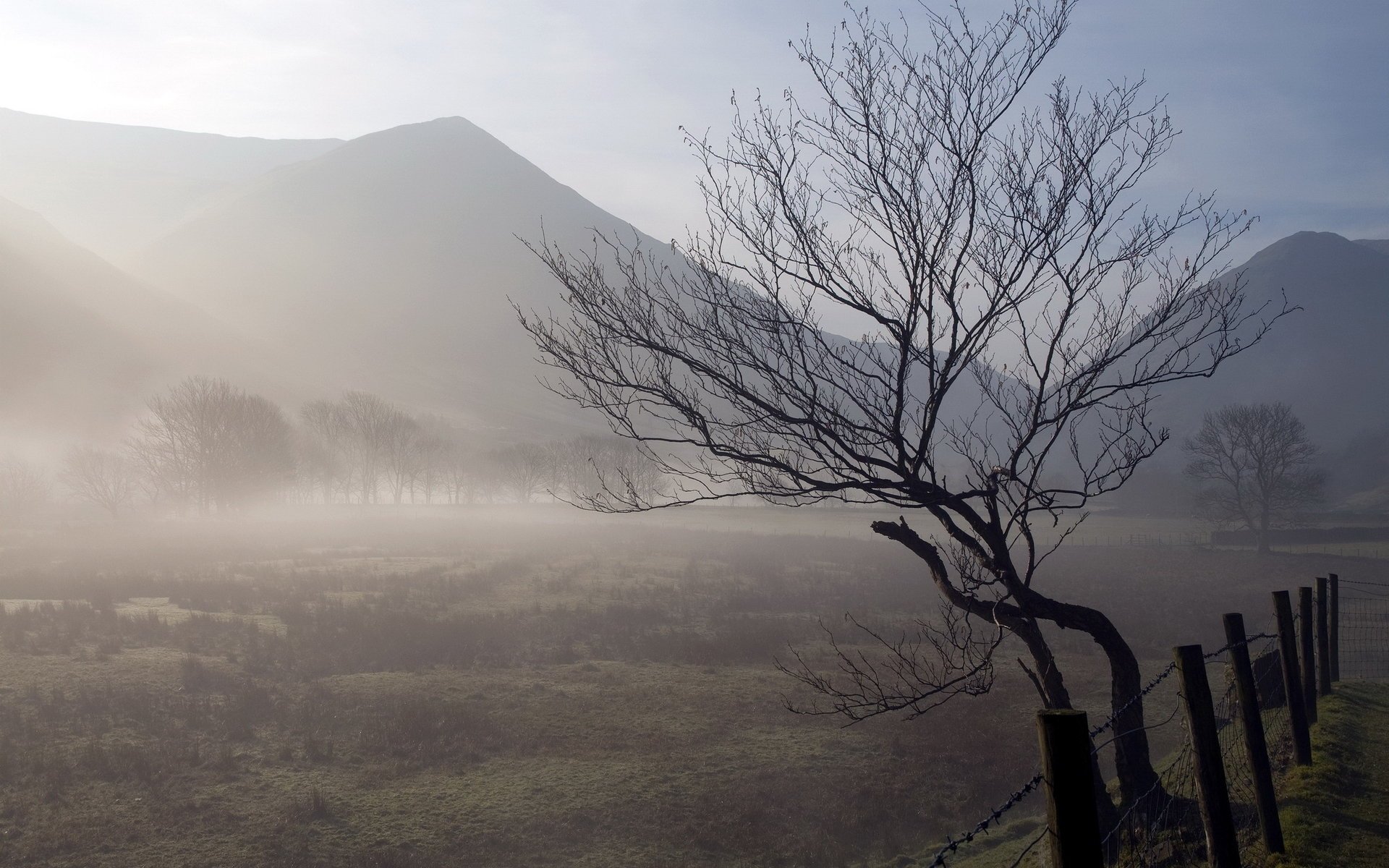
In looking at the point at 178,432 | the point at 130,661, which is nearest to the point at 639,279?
the point at 130,661

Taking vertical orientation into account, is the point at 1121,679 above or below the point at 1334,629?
above

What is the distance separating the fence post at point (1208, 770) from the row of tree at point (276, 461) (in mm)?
42163

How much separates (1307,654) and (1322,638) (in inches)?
84.6

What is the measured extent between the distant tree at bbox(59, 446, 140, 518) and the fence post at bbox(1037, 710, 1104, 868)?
7975 cm

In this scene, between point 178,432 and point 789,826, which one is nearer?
point 789,826

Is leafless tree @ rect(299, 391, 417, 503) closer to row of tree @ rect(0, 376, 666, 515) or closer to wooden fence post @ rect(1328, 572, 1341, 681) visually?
row of tree @ rect(0, 376, 666, 515)

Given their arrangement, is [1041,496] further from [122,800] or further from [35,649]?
[35,649]

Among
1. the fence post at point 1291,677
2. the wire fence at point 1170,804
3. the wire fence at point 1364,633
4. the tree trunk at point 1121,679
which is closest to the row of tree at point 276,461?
the wire fence at point 1364,633

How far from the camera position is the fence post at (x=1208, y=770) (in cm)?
502

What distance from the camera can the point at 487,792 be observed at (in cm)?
1532

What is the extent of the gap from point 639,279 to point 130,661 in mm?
20216

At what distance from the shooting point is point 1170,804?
671cm

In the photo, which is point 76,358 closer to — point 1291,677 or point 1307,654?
point 1307,654

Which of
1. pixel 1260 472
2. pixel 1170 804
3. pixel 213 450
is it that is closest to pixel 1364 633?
pixel 1260 472
